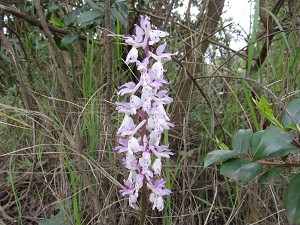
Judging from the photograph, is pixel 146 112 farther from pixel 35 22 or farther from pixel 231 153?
pixel 35 22

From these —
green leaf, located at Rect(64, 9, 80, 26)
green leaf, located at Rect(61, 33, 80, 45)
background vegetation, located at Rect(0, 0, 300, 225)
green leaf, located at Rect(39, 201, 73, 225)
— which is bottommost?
green leaf, located at Rect(39, 201, 73, 225)

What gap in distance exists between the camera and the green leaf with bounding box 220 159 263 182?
116cm

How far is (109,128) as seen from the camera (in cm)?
171

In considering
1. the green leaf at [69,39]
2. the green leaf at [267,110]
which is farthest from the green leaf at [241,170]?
the green leaf at [69,39]

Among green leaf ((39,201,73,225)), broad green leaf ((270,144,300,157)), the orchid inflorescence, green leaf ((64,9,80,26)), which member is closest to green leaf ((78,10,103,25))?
green leaf ((64,9,80,26))

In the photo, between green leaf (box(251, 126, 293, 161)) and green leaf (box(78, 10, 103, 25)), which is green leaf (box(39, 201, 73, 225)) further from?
green leaf (box(251, 126, 293, 161))

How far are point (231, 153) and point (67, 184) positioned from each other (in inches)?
39.9

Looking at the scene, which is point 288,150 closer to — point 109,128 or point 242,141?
point 242,141

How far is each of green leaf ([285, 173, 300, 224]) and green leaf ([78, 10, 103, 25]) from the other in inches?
45.6

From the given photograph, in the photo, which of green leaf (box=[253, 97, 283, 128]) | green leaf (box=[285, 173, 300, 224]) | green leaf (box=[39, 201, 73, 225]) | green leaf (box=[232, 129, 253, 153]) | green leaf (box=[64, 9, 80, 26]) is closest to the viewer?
green leaf (box=[285, 173, 300, 224])

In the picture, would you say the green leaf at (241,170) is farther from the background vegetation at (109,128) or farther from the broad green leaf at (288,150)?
the background vegetation at (109,128)

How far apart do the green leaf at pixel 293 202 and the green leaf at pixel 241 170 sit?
12cm

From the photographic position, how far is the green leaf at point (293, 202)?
1.02 meters

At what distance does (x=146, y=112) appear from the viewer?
1.18 metres
